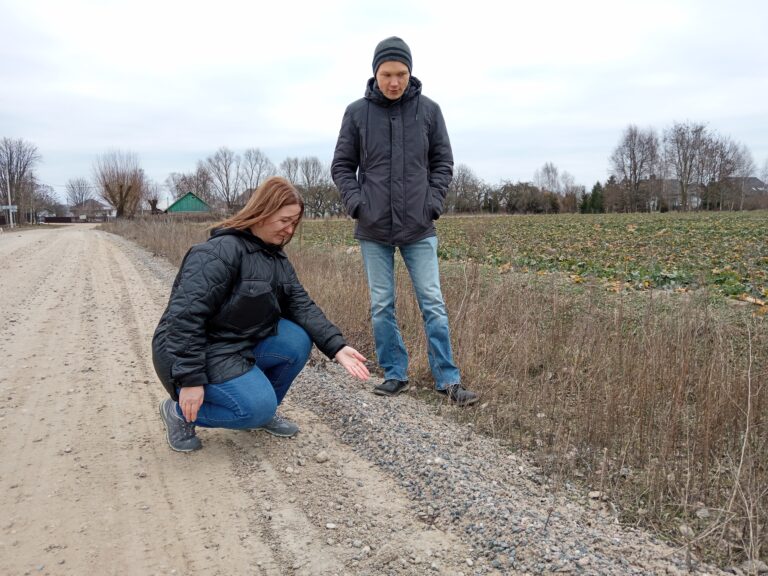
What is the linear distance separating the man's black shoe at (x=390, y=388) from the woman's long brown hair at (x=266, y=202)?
58.0 inches

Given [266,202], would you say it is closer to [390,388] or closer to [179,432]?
[179,432]

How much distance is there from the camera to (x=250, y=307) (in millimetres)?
2867

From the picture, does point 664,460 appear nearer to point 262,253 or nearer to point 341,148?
point 262,253

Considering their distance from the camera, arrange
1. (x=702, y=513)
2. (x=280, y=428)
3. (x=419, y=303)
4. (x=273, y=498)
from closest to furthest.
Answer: (x=702, y=513), (x=273, y=498), (x=280, y=428), (x=419, y=303)

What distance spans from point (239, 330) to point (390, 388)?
125 cm

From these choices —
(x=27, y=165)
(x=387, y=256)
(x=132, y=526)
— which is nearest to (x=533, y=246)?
(x=387, y=256)

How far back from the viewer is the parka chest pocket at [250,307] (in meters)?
2.81

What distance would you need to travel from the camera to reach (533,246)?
14156mm

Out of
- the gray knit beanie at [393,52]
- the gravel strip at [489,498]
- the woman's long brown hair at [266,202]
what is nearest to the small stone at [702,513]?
the gravel strip at [489,498]

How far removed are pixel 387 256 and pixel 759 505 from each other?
7.85 ft

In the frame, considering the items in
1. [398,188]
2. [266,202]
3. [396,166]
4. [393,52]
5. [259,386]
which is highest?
[393,52]

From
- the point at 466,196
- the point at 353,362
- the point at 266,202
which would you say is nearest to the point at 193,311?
the point at 266,202

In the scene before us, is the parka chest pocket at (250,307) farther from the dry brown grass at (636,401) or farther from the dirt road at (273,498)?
the dry brown grass at (636,401)

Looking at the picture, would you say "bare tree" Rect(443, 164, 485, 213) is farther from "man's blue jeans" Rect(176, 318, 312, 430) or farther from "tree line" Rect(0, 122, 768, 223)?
"man's blue jeans" Rect(176, 318, 312, 430)
